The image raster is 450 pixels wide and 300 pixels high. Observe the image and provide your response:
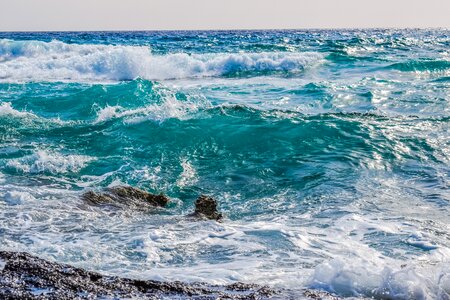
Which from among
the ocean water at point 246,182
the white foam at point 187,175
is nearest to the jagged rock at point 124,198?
the ocean water at point 246,182

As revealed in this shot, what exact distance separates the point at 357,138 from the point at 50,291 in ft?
24.9

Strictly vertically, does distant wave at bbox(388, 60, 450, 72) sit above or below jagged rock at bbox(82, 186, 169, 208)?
above

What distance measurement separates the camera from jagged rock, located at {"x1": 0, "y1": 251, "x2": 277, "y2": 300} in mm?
3316

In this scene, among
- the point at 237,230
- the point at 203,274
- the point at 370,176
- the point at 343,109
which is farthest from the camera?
the point at 343,109

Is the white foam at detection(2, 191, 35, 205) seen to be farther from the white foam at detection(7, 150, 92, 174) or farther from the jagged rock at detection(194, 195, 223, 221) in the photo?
the jagged rock at detection(194, 195, 223, 221)

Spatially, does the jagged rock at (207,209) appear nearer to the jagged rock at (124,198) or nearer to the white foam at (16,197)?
the jagged rock at (124,198)

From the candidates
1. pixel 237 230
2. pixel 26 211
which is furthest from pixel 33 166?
pixel 237 230

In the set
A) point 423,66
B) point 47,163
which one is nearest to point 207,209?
point 47,163

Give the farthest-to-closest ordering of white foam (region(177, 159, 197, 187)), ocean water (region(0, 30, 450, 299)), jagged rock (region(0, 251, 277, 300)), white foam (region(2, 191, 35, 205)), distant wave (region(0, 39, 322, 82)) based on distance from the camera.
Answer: distant wave (region(0, 39, 322, 82)), white foam (region(177, 159, 197, 187)), white foam (region(2, 191, 35, 205)), ocean water (region(0, 30, 450, 299)), jagged rock (region(0, 251, 277, 300))

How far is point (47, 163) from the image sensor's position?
322 inches

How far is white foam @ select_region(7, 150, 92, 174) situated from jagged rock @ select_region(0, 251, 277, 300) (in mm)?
4286

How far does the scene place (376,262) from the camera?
4.63 metres

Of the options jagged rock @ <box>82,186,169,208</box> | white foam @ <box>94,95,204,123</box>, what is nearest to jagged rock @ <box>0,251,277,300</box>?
jagged rock @ <box>82,186,169,208</box>

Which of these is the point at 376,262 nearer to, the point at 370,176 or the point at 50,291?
the point at 50,291
